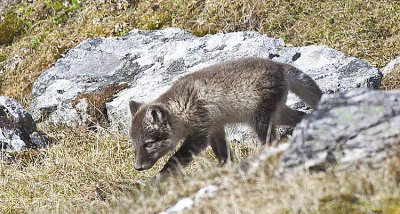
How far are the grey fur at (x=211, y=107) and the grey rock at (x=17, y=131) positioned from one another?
235cm

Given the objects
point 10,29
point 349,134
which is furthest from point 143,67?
point 349,134

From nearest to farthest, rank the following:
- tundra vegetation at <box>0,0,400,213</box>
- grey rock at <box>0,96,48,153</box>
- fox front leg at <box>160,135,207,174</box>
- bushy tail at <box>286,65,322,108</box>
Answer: tundra vegetation at <box>0,0,400,213</box> < fox front leg at <box>160,135,207,174</box> < bushy tail at <box>286,65,322,108</box> < grey rock at <box>0,96,48,153</box>

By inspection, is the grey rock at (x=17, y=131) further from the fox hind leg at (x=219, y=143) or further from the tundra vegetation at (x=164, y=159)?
the fox hind leg at (x=219, y=143)

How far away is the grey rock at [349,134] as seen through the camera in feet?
12.3

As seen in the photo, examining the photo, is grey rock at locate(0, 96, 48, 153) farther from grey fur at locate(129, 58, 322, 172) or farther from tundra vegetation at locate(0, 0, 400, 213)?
grey fur at locate(129, 58, 322, 172)

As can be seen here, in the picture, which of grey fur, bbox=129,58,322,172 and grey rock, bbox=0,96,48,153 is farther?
grey rock, bbox=0,96,48,153

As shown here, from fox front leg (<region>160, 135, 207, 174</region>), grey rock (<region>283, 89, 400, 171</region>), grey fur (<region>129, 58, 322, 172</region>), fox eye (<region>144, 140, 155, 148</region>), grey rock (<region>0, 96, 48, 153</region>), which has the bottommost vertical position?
grey rock (<region>0, 96, 48, 153</region>)

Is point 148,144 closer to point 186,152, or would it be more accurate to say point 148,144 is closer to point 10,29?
point 186,152

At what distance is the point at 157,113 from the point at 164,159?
4.04 ft

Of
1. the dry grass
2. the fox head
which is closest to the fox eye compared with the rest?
the fox head

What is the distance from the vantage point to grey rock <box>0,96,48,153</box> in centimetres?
816

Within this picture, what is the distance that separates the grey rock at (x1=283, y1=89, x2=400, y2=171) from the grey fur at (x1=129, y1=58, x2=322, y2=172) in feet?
7.42

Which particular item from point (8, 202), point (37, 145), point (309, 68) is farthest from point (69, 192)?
point (309, 68)

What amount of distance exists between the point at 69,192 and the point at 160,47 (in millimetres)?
3722
